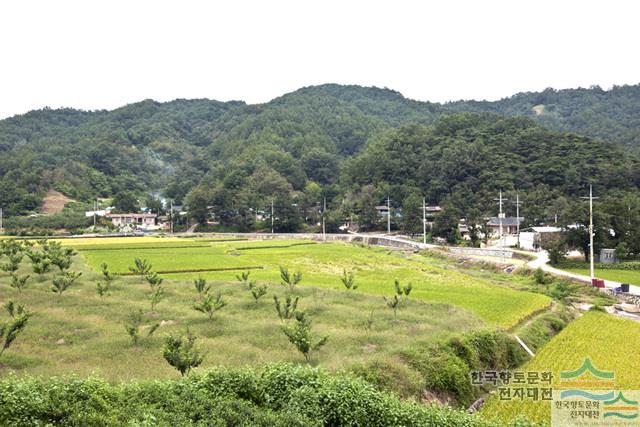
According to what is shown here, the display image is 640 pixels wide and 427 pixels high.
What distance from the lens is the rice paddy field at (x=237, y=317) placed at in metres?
17.0

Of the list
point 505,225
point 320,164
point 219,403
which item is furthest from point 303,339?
point 320,164

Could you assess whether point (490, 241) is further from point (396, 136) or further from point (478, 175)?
point (396, 136)

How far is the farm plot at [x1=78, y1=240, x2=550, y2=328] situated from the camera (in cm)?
2883

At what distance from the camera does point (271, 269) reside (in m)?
42.2

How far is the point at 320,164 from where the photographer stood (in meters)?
148

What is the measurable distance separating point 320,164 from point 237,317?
126233 millimetres

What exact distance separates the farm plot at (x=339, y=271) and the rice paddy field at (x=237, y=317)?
0.13 metres

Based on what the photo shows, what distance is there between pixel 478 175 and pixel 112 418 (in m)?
104

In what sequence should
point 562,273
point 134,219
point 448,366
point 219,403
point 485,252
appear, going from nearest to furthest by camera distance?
point 219,403 < point 448,366 < point 562,273 < point 485,252 < point 134,219

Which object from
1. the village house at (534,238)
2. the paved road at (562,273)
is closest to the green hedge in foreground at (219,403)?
the paved road at (562,273)

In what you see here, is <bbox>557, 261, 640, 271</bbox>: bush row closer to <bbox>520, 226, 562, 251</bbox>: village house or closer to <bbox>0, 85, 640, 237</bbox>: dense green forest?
<bbox>520, 226, 562, 251</bbox>: village house

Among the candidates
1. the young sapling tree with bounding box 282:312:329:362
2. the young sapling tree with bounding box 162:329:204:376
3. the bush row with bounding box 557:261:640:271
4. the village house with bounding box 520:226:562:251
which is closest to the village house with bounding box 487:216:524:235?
the village house with bounding box 520:226:562:251

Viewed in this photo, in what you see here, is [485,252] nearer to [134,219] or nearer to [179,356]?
[179,356]

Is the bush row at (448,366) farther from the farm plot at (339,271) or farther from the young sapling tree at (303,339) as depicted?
the farm plot at (339,271)
